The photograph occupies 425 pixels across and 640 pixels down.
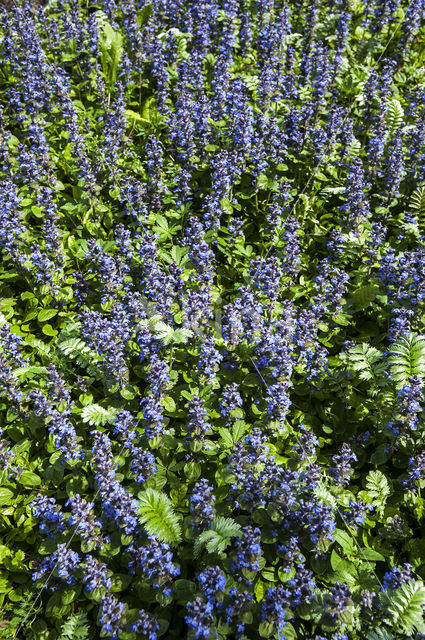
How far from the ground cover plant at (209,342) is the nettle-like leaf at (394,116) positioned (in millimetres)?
42

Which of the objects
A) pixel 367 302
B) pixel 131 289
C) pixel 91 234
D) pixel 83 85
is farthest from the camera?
pixel 83 85

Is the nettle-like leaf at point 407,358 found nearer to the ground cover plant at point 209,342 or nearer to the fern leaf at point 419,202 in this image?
the ground cover plant at point 209,342

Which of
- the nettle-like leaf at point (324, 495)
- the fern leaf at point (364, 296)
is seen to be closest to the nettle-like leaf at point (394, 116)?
the fern leaf at point (364, 296)

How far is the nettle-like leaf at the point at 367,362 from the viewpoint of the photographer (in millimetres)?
5098

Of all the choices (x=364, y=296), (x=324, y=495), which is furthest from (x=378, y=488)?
(x=364, y=296)

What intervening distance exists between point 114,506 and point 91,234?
3968 mm

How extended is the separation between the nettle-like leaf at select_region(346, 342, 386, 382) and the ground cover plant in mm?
33

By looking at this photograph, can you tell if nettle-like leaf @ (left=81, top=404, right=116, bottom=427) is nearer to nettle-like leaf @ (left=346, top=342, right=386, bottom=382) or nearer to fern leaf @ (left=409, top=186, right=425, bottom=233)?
nettle-like leaf @ (left=346, top=342, right=386, bottom=382)

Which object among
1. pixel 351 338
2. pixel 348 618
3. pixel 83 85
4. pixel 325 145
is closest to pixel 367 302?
pixel 351 338

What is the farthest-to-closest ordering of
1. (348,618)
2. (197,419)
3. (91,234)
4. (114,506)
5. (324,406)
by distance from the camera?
1. (91,234)
2. (324,406)
3. (197,419)
4. (114,506)
5. (348,618)

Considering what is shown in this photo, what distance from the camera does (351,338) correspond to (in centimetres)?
642

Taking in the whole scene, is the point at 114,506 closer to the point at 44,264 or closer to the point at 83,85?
the point at 44,264

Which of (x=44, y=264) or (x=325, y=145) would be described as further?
(x=325, y=145)

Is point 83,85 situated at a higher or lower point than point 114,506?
higher
